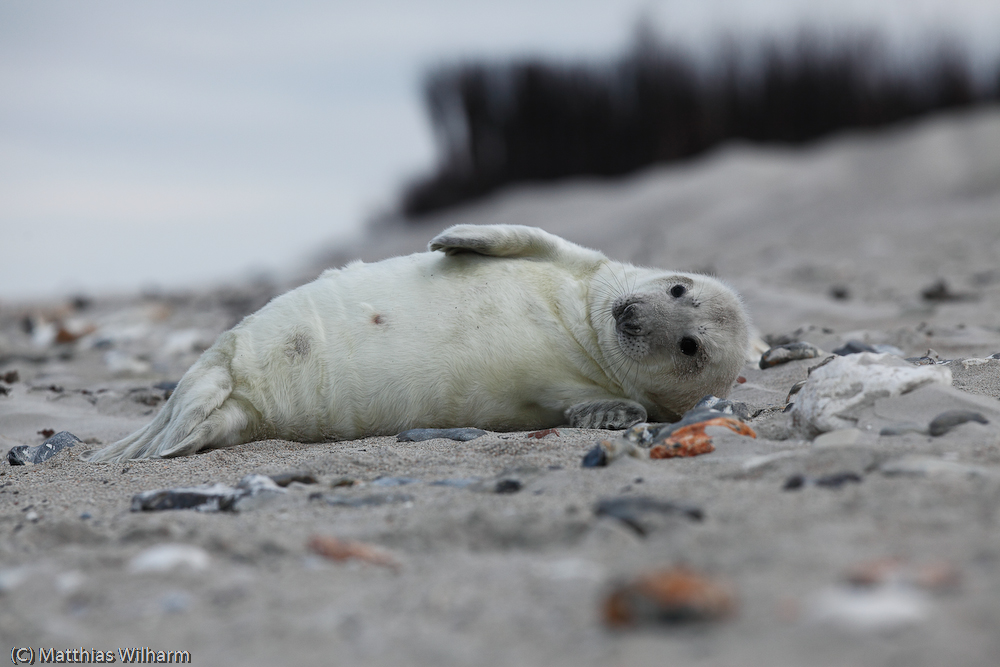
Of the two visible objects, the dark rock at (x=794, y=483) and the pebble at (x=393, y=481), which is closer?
the dark rock at (x=794, y=483)

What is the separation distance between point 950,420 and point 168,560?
1.89 meters

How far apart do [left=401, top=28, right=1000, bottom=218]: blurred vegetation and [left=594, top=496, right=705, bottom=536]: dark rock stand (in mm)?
16162

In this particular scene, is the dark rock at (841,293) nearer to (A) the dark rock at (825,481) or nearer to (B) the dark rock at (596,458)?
(B) the dark rock at (596,458)

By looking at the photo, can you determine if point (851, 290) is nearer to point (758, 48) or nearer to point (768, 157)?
point (768, 157)

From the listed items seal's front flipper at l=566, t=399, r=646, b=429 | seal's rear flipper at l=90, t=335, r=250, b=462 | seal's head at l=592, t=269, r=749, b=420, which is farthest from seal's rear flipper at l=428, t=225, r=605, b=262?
seal's rear flipper at l=90, t=335, r=250, b=462

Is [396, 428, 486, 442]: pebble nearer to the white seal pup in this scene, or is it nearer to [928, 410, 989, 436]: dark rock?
the white seal pup

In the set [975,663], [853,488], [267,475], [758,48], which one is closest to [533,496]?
[853,488]

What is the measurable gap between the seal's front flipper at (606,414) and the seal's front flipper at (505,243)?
0.64 m

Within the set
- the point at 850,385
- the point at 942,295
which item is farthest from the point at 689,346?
the point at 942,295

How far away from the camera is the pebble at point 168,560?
163 cm

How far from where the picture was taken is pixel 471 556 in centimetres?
166

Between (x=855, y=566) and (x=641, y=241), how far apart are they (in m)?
10.6

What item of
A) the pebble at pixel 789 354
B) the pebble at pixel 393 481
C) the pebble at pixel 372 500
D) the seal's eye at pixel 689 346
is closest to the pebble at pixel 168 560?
the pebble at pixel 372 500

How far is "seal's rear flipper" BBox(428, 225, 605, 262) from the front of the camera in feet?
10.7
